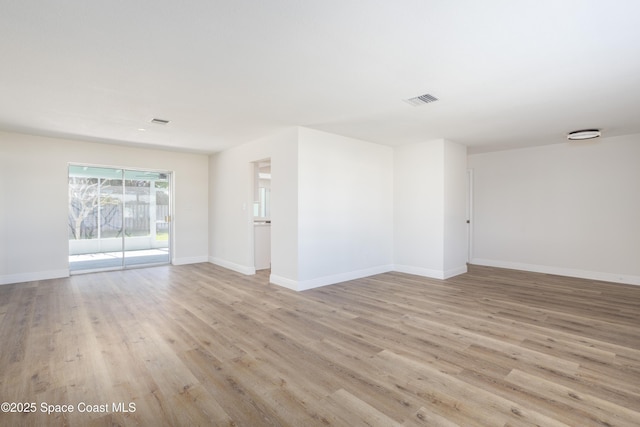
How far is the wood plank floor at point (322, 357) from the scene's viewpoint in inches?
77.8

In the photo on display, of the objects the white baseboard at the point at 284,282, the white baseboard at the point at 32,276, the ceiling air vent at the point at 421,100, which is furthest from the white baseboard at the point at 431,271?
the white baseboard at the point at 32,276

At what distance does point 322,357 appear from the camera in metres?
2.70

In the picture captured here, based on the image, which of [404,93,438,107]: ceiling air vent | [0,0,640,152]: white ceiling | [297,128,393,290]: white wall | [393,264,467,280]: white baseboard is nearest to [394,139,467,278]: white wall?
[393,264,467,280]: white baseboard

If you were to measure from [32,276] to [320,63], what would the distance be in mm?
6312

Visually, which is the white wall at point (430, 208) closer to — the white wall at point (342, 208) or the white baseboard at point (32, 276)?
the white wall at point (342, 208)

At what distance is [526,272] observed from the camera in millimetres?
6340

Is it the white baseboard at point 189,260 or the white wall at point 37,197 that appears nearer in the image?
the white wall at point 37,197

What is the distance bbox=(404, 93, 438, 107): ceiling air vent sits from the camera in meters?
3.53

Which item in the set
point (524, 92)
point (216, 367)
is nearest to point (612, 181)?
point (524, 92)

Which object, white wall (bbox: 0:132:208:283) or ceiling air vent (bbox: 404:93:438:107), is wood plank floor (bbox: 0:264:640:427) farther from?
ceiling air vent (bbox: 404:93:438:107)

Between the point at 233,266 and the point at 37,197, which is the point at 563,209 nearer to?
the point at 233,266

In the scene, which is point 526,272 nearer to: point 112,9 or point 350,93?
point 350,93

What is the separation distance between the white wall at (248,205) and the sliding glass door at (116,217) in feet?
3.77

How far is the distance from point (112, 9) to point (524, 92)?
3800mm
